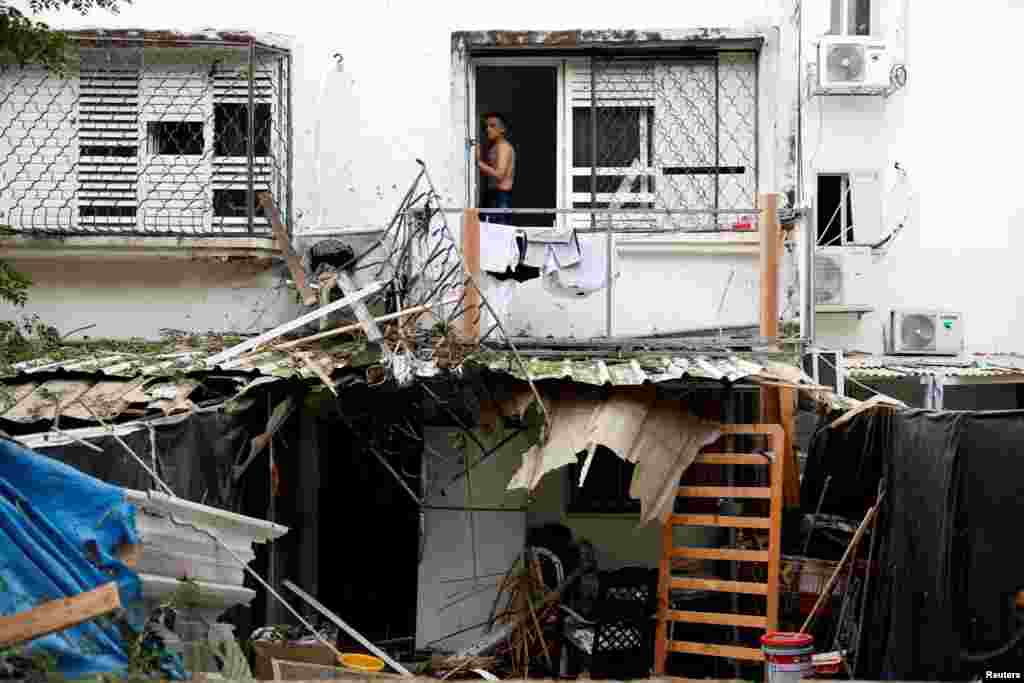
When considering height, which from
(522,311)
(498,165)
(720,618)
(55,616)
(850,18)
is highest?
(850,18)

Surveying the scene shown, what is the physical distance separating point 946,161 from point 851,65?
147 centimetres

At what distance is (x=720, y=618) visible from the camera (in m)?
11.5

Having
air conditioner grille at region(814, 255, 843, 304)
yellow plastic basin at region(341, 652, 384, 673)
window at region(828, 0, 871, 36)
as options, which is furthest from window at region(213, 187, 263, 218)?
window at region(828, 0, 871, 36)

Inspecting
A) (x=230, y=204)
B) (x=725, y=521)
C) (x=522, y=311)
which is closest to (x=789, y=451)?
(x=725, y=521)

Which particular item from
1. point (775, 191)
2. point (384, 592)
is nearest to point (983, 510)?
point (775, 191)

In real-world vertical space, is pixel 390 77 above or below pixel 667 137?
above

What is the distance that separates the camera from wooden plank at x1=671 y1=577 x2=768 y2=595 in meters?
11.3

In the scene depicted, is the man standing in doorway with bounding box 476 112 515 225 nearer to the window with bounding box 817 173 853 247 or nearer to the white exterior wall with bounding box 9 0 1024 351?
the white exterior wall with bounding box 9 0 1024 351

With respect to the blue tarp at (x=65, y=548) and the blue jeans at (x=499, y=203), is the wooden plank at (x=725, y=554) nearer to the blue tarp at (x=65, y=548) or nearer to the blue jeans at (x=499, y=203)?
the blue jeans at (x=499, y=203)

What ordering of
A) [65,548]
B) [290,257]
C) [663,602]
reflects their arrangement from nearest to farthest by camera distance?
[65,548] → [663,602] → [290,257]

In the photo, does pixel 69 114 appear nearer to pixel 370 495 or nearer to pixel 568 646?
pixel 370 495

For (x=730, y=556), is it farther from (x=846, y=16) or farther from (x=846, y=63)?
(x=846, y=16)

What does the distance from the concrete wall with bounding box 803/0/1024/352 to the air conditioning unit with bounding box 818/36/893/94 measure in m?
0.34

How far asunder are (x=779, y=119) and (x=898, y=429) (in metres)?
4.81
